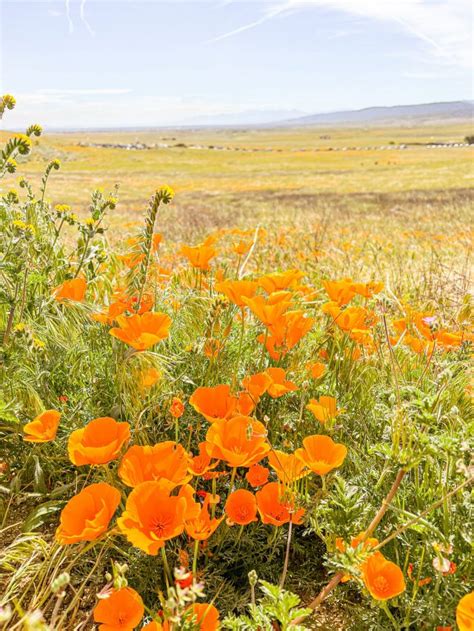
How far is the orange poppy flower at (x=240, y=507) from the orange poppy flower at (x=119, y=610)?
0.99ft

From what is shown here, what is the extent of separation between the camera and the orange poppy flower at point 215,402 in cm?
142

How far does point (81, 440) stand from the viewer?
126cm

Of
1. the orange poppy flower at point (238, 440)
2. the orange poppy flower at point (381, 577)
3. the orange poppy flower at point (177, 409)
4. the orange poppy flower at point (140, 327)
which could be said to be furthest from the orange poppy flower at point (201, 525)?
the orange poppy flower at point (140, 327)

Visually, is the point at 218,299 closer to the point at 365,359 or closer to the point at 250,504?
the point at 250,504

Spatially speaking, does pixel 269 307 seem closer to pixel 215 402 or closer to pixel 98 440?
pixel 215 402

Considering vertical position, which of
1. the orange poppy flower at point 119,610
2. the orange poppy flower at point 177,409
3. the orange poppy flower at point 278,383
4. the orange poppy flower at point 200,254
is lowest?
the orange poppy flower at point 119,610

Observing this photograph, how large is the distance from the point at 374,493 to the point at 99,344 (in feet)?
3.58

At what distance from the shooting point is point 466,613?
37.2 inches

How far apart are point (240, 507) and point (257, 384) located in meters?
0.35

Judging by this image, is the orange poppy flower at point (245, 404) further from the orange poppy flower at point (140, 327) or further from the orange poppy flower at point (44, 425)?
the orange poppy flower at point (44, 425)

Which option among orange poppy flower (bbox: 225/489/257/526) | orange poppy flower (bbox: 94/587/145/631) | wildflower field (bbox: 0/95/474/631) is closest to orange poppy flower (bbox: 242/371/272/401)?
wildflower field (bbox: 0/95/474/631)

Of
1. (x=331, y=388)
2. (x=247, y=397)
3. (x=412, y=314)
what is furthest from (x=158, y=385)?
(x=412, y=314)

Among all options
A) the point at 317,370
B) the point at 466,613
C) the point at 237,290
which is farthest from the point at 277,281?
the point at 466,613

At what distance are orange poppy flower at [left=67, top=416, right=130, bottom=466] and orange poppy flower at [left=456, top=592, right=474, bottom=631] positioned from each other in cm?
77
